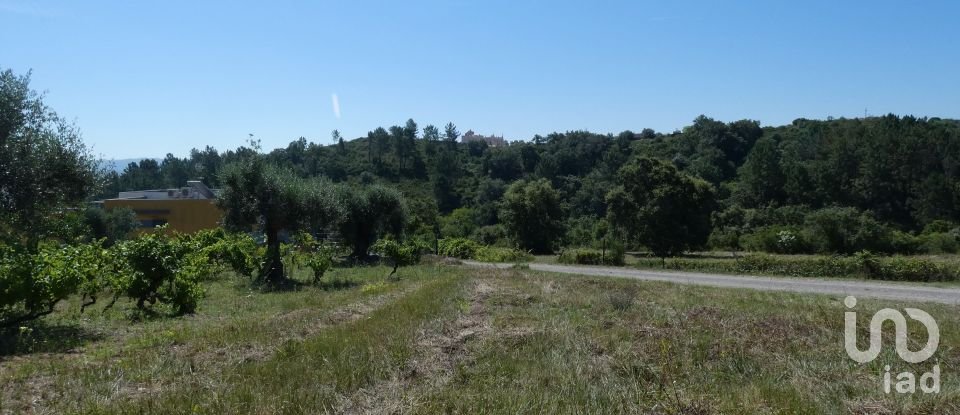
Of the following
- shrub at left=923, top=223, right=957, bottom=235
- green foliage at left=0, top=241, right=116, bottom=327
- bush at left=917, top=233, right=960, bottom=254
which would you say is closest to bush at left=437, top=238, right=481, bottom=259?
bush at left=917, top=233, right=960, bottom=254

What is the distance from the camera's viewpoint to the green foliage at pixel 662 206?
Result: 44969mm

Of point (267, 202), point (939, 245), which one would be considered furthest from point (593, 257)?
point (939, 245)

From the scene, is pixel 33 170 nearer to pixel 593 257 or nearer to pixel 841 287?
pixel 841 287

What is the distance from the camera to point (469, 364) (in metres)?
7.44

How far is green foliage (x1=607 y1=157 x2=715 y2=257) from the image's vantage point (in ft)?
148

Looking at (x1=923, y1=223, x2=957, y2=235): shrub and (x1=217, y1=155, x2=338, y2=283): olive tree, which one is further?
(x1=923, y1=223, x2=957, y2=235): shrub

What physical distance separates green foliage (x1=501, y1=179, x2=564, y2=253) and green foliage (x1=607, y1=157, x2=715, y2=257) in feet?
41.0

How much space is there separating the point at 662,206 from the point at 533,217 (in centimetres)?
1773

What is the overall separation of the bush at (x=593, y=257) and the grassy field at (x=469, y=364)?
85.8 feet

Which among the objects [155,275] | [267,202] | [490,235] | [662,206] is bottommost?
[490,235]

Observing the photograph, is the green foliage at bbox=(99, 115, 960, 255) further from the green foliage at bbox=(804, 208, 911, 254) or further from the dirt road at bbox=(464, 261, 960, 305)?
the dirt road at bbox=(464, 261, 960, 305)

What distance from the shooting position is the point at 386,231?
41750mm

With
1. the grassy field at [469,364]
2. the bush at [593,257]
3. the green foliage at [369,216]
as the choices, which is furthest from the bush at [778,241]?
the grassy field at [469,364]

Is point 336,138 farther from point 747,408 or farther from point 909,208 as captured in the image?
point 747,408
